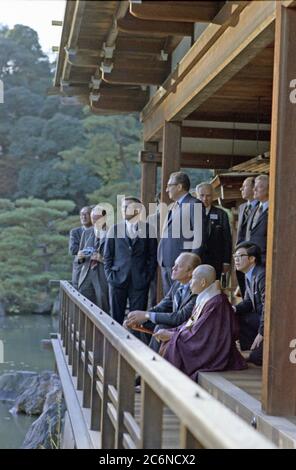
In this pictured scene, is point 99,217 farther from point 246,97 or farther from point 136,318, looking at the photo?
point 136,318

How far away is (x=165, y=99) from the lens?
7453 millimetres

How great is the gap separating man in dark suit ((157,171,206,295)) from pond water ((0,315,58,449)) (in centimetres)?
500

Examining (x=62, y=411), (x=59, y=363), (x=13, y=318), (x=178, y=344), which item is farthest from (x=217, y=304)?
(x=13, y=318)

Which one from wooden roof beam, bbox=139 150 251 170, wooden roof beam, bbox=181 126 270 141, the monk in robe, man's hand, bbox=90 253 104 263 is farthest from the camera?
wooden roof beam, bbox=139 150 251 170

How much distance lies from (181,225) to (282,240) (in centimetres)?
195

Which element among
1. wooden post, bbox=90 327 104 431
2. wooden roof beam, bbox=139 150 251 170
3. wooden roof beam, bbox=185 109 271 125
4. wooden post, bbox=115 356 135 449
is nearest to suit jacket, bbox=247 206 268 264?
wooden post, bbox=90 327 104 431

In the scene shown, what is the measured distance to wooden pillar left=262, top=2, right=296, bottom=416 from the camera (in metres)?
3.74

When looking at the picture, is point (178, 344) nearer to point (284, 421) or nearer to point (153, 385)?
point (284, 421)

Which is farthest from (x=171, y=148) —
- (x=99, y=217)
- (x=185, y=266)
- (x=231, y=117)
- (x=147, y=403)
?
(x=147, y=403)

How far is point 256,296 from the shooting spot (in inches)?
211

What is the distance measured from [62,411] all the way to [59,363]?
0.70 m

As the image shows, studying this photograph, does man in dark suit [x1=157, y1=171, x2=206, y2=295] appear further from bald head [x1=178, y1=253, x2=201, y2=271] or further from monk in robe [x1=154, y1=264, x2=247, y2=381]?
monk in robe [x1=154, y1=264, x2=247, y2=381]

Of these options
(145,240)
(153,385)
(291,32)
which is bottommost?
(153,385)

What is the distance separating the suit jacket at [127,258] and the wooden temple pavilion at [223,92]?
3.65 ft
